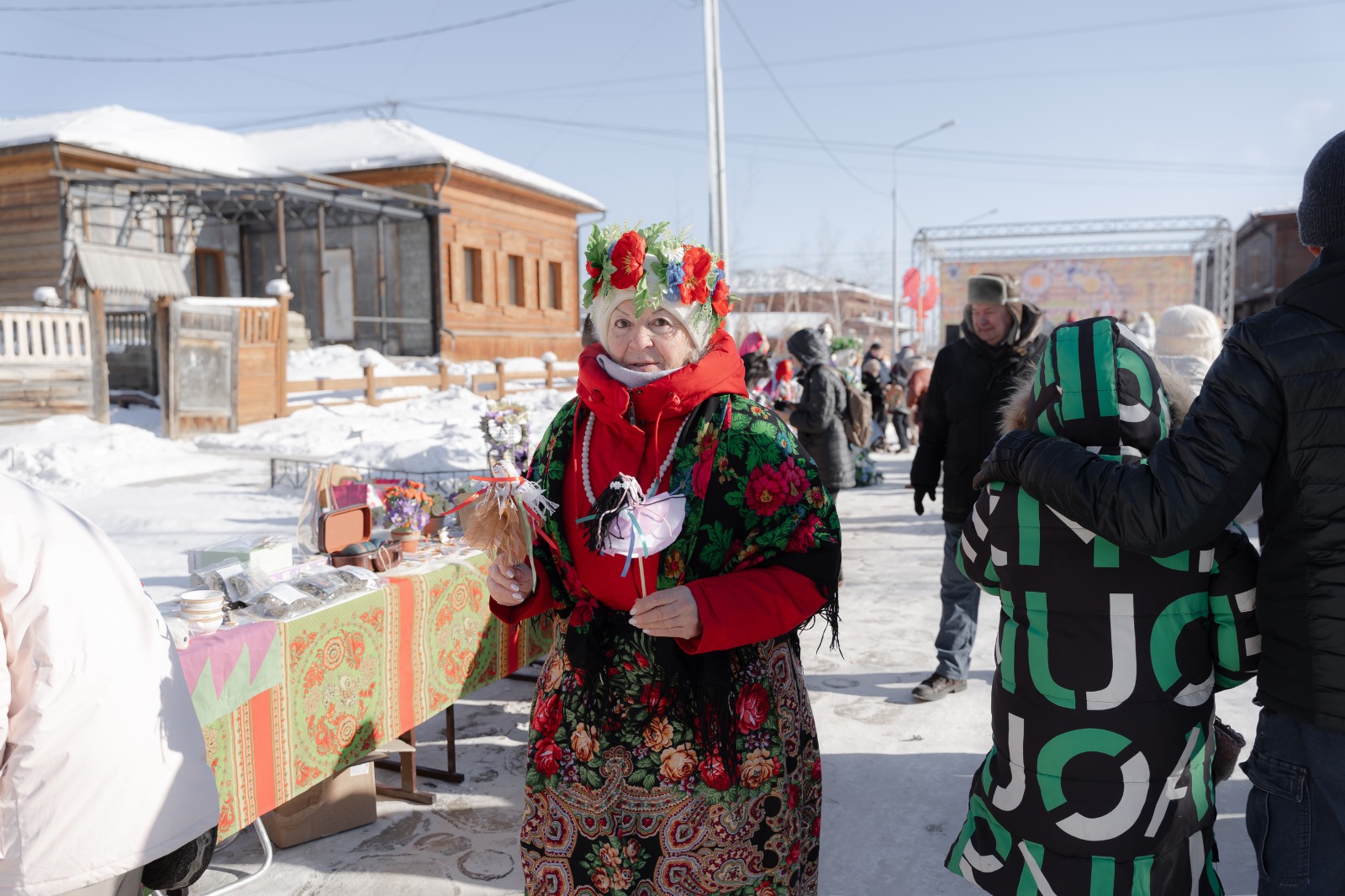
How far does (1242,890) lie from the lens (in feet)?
9.49

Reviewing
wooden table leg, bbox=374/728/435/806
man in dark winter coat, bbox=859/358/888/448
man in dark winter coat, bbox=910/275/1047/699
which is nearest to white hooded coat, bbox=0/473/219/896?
wooden table leg, bbox=374/728/435/806

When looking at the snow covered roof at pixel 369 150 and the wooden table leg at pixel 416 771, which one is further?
the snow covered roof at pixel 369 150

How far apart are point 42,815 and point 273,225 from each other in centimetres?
2288

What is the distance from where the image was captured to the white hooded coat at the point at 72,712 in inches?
53.3

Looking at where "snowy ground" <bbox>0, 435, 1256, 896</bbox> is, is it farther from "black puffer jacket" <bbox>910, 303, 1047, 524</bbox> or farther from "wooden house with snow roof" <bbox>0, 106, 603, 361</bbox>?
"wooden house with snow roof" <bbox>0, 106, 603, 361</bbox>

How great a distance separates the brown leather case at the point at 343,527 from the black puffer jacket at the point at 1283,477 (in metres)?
2.79

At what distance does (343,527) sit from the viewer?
3.65 meters

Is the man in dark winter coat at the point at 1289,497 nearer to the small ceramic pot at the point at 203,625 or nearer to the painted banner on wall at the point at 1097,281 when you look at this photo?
the small ceramic pot at the point at 203,625

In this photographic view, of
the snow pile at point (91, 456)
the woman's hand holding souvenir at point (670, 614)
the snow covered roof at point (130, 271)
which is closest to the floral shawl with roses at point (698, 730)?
the woman's hand holding souvenir at point (670, 614)

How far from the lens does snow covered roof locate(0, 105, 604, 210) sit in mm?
17938

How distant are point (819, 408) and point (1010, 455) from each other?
4.45 metres

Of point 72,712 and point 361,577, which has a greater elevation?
point 72,712

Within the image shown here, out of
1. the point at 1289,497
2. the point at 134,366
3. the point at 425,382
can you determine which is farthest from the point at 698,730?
the point at 134,366

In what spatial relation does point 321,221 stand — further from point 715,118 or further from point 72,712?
point 72,712
